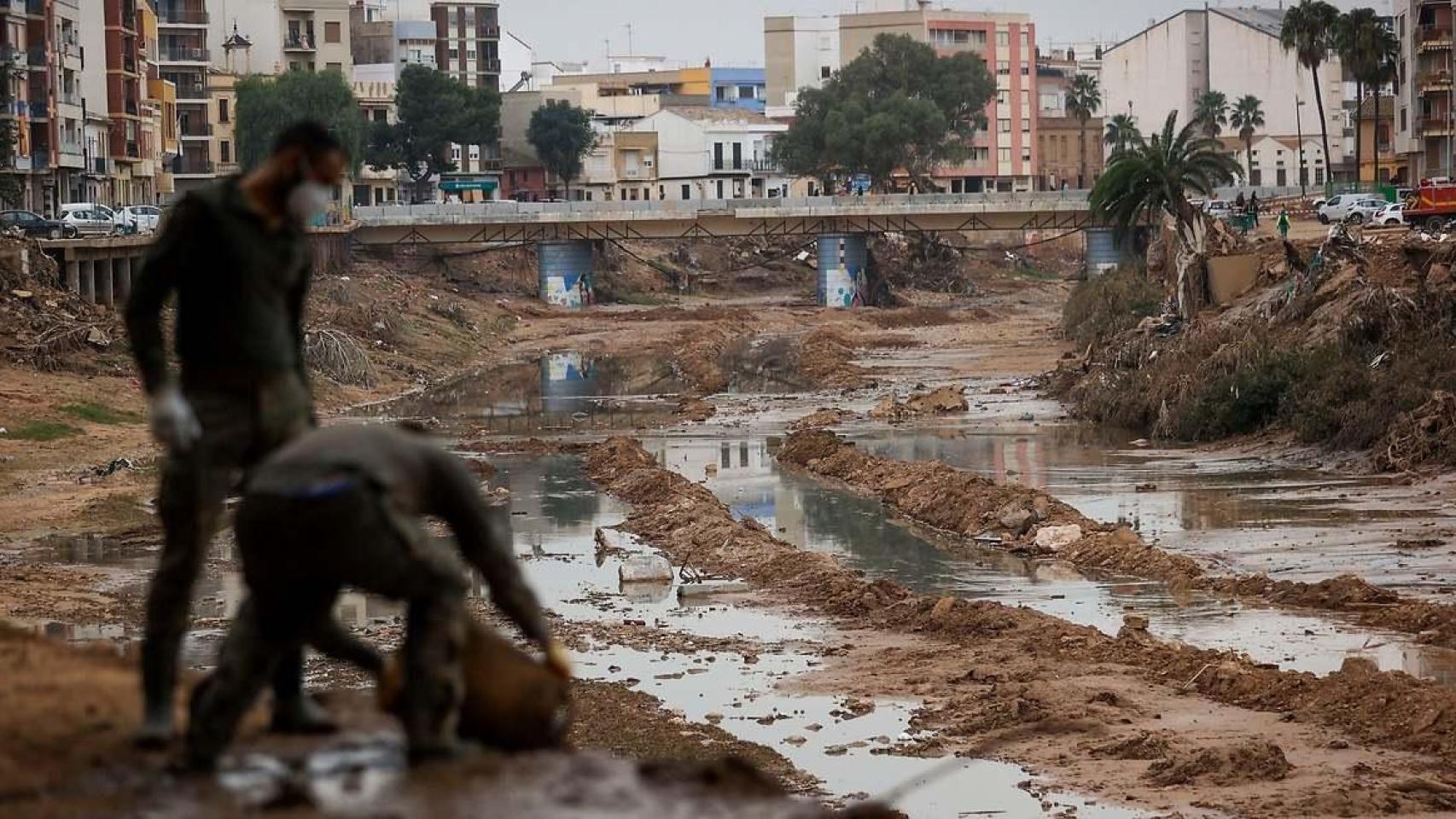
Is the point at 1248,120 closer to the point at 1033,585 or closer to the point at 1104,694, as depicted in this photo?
the point at 1033,585

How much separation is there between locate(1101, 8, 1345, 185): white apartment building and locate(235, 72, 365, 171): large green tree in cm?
4963

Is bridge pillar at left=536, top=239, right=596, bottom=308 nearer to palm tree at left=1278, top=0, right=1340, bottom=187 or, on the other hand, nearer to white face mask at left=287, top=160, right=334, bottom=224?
palm tree at left=1278, top=0, right=1340, bottom=187

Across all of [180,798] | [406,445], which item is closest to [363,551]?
[406,445]

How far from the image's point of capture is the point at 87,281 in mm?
60219

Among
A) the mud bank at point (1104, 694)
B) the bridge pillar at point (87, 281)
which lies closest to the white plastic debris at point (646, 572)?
the mud bank at point (1104, 694)

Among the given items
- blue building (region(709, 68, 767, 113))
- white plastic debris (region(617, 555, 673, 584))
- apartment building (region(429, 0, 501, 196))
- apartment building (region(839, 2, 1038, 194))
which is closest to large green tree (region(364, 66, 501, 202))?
apartment building (region(429, 0, 501, 196))

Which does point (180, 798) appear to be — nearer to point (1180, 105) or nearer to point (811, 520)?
point (811, 520)

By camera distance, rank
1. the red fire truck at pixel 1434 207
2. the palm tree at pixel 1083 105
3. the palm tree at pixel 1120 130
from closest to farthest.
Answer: the red fire truck at pixel 1434 207 < the palm tree at pixel 1120 130 < the palm tree at pixel 1083 105

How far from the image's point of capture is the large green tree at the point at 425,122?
11650 cm

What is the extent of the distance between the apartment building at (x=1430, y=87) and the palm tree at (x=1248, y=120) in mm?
34770

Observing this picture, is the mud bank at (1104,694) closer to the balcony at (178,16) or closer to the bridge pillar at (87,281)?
the bridge pillar at (87,281)

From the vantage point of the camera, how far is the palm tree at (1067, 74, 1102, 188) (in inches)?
5920

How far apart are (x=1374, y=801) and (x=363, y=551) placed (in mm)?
10221

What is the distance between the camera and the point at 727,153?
14038 cm
